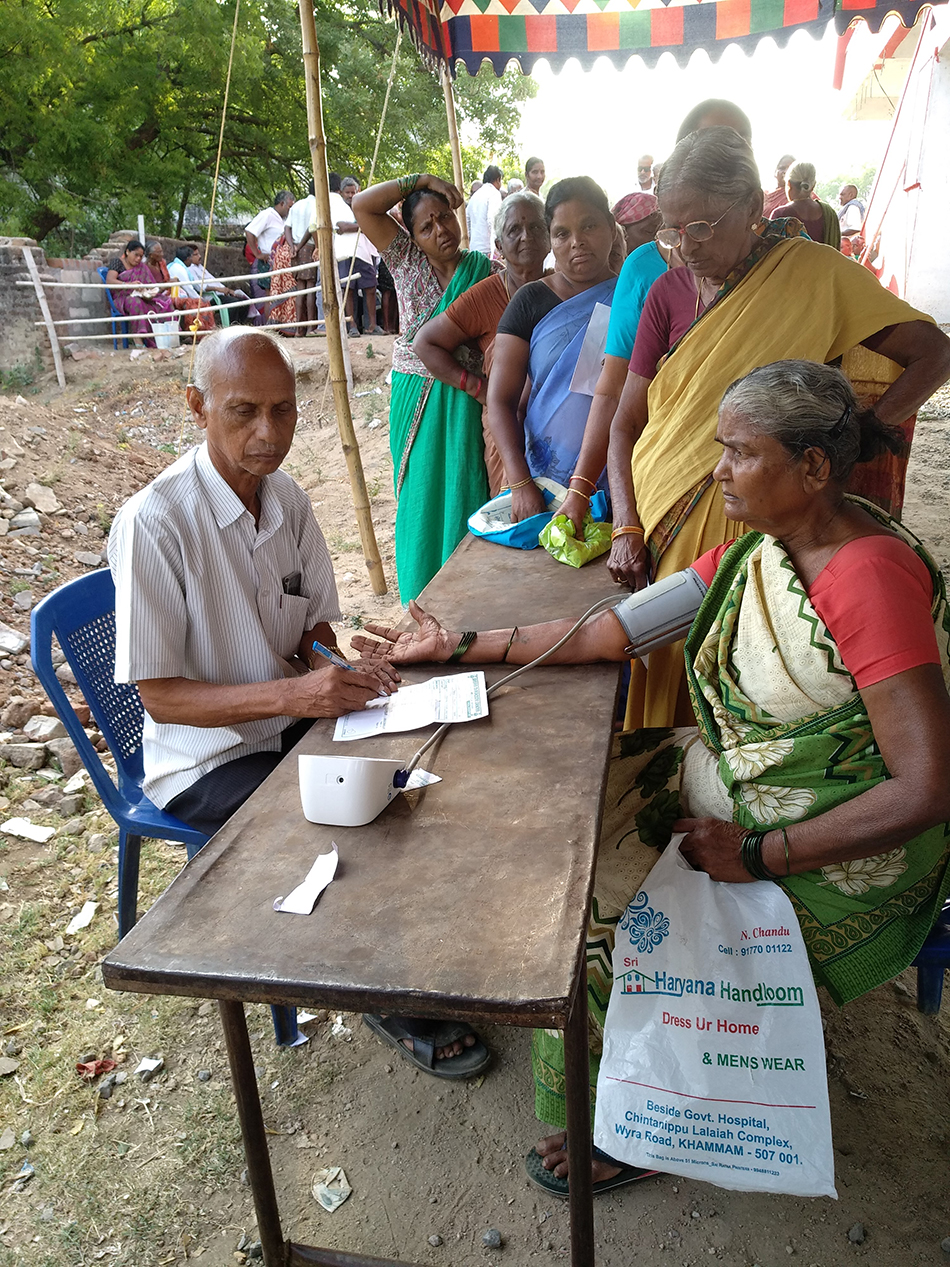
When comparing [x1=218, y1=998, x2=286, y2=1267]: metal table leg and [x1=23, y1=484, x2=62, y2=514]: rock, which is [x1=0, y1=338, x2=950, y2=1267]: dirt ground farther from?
[x1=23, y1=484, x2=62, y2=514]: rock

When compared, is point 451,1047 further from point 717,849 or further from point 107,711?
point 107,711

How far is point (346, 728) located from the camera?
1639 millimetres

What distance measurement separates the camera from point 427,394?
3510mm

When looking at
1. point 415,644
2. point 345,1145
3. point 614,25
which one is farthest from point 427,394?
point 614,25

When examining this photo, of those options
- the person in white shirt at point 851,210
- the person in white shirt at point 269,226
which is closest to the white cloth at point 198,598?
the person in white shirt at point 269,226

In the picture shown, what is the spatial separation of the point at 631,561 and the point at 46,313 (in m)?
9.94

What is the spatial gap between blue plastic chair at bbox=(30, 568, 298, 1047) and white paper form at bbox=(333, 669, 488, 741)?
0.55 metres

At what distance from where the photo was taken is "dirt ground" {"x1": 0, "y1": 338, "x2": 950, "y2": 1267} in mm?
1632

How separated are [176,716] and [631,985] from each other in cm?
100

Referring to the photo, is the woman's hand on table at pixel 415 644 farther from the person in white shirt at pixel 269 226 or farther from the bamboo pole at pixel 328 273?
the person in white shirt at pixel 269 226

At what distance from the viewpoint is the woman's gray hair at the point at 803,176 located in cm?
400

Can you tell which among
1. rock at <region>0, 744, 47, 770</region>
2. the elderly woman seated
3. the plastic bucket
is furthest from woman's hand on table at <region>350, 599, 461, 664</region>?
the plastic bucket

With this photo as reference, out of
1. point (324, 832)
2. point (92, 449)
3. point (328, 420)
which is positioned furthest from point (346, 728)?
point (328, 420)

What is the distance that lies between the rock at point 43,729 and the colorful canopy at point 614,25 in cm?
380
